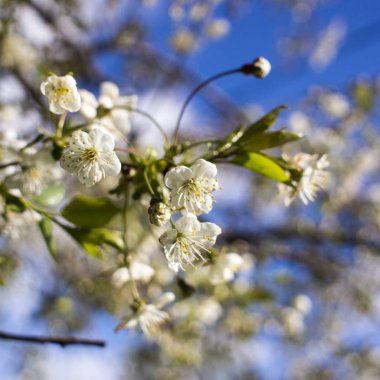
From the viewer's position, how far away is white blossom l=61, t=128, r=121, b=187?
111 centimetres

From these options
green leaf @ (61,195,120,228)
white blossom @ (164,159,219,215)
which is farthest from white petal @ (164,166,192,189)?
green leaf @ (61,195,120,228)

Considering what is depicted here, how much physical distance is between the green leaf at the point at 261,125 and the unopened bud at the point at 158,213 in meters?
0.29

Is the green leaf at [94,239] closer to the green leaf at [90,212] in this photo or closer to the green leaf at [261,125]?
the green leaf at [90,212]

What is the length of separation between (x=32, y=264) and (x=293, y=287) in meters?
2.42

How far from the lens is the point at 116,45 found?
525 centimetres

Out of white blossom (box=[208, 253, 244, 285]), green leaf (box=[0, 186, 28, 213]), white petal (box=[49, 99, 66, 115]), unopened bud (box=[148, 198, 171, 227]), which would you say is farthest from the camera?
white blossom (box=[208, 253, 244, 285])

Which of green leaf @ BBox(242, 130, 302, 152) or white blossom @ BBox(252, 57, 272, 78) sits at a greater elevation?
white blossom @ BBox(252, 57, 272, 78)

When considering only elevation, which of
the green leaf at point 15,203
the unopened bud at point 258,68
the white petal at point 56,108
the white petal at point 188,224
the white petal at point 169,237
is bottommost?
the green leaf at point 15,203

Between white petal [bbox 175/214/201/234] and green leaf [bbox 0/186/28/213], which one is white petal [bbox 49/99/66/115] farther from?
white petal [bbox 175/214/201/234]

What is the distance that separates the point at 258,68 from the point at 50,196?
2.37 feet

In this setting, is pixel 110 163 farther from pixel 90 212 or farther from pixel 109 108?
pixel 109 108

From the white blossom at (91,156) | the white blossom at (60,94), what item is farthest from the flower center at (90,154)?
the white blossom at (60,94)

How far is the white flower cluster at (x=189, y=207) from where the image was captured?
1.08 metres

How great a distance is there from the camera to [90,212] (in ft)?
4.08
